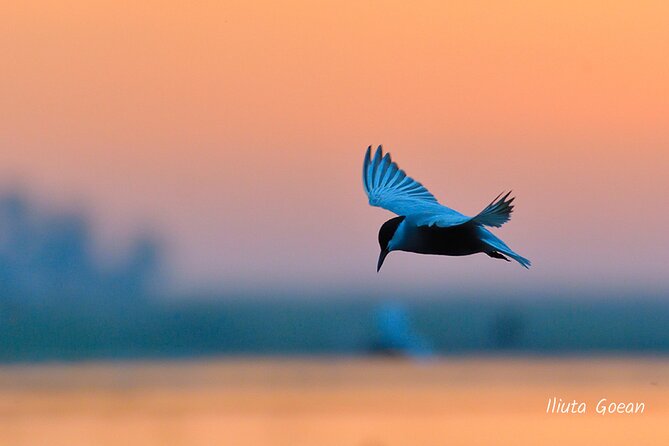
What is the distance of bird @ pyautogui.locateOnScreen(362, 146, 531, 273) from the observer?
548 cm

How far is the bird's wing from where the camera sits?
5941 mm

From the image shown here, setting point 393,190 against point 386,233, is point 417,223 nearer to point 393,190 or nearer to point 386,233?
point 386,233

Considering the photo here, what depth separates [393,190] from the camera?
6.16 metres

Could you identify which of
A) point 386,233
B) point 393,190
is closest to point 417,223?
point 386,233

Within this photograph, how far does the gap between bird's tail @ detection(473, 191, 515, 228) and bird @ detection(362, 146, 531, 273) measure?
0.06 m

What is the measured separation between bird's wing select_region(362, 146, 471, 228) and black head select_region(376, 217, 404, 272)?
2.8 inches

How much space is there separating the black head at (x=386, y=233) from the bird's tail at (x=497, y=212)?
0.95m

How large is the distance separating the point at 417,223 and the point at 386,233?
0.18 metres

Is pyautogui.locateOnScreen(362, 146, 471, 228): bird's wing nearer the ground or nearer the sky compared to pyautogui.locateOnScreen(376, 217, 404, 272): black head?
nearer the sky

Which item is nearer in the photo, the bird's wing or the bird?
the bird

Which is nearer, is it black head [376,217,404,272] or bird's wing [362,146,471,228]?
black head [376,217,404,272]

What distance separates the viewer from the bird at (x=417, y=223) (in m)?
5.48

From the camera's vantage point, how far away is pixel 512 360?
558 cm

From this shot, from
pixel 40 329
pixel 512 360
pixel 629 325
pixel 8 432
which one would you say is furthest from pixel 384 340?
Answer: pixel 629 325
